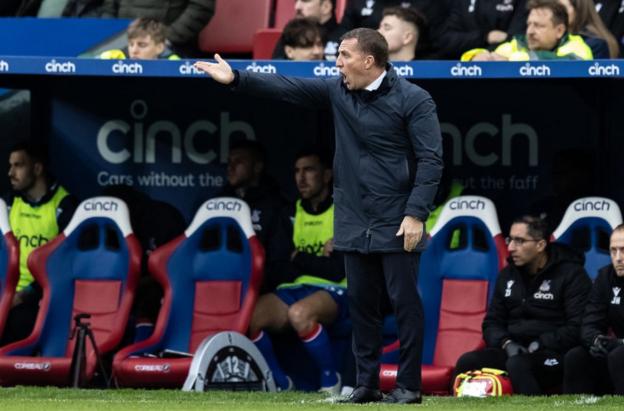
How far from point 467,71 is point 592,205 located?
1.29 meters

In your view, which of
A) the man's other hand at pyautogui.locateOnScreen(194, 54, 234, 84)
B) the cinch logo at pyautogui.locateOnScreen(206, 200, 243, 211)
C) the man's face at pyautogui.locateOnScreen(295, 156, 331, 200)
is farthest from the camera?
the man's face at pyautogui.locateOnScreen(295, 156, 331, 200)

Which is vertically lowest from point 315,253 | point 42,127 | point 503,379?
point 503,379

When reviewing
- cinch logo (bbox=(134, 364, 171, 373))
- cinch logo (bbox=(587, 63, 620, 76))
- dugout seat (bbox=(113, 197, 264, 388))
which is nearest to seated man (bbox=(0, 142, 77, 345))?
dugout seat (bbox=(113, 197, 264, 388))

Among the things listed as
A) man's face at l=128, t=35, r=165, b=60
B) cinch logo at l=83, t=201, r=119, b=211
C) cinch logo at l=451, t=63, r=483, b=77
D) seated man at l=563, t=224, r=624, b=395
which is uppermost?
man's face at l=128, t=35, r=165, b=60

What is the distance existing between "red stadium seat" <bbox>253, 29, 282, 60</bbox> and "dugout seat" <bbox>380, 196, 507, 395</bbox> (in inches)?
98.0

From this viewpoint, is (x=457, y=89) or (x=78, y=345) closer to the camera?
(x=78, y=345)

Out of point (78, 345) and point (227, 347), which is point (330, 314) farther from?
point (78, 345)

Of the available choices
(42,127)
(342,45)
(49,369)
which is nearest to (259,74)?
(342,45)

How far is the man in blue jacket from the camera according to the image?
979 cm

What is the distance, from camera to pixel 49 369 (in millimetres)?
12938

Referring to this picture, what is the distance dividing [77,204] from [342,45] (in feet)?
14.9

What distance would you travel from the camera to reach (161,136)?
14727 mm

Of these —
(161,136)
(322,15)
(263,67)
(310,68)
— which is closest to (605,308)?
(310,68)

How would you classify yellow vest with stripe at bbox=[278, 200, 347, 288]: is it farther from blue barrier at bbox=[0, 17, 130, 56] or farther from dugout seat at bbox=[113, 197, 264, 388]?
blue barrier at bbox=[0, 17, 130, 56]
